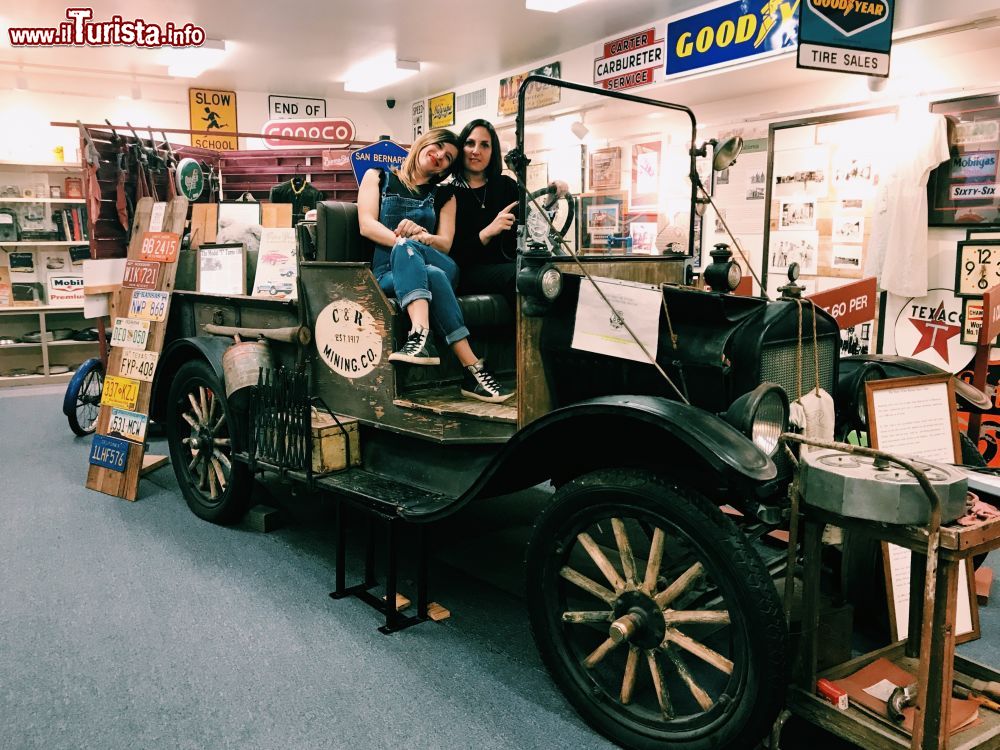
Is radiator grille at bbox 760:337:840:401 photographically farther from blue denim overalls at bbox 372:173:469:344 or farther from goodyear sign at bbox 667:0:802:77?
goodyear sign at bbox 667:0:802:77

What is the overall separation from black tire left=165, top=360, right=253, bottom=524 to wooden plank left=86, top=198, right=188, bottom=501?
0.29 meters

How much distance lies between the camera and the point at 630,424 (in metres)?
2.05

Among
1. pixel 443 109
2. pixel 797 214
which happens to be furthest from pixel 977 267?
pixel 443 109

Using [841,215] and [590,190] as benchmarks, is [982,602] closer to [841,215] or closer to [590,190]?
[841,215]

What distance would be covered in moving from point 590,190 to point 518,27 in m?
1.73

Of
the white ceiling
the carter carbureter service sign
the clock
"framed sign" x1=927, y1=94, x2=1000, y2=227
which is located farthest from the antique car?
the white ceiling

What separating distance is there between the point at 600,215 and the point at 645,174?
0.65m

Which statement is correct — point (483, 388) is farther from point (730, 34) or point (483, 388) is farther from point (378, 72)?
point (378, 72)

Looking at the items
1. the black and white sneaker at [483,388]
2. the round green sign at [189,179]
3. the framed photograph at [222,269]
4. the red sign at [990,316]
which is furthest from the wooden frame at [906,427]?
the round green sign at [189,179]

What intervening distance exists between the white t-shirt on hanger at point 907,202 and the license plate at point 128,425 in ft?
16.2

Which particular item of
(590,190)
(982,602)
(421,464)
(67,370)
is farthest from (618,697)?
(67,370)

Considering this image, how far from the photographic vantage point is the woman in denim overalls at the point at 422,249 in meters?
2.86

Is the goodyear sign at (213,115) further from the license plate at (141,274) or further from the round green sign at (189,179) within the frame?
the license plate at (141,274)

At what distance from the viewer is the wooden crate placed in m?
2.94
